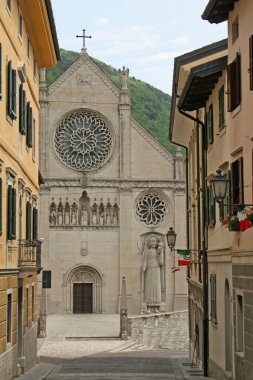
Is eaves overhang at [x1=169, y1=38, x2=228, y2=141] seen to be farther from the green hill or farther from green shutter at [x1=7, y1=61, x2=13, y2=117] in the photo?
the green hill

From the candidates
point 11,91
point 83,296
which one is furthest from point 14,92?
point 83,296

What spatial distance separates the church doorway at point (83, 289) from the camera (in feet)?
207

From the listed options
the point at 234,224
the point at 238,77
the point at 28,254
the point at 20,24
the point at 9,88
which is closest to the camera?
the point at 234,224

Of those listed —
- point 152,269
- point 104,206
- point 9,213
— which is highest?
point 104,206

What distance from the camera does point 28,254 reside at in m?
23.8

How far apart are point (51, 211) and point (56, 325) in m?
10.9

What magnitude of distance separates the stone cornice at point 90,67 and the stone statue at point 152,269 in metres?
13.3

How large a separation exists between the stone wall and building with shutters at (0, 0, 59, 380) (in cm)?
2348

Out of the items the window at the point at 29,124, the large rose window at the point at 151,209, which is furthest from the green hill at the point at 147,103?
the window at the point at 29,124

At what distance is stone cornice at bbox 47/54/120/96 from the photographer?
65.6 meters

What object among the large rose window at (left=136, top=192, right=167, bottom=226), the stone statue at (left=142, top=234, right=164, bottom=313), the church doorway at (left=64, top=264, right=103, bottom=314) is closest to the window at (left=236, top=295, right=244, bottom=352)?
the stone statue at (left=142, top=234, right=164, bottom=313)

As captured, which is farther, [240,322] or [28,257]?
[28,257]

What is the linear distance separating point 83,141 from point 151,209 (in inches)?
319

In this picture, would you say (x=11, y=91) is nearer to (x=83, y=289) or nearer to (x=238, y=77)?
(x=238, y=77)
